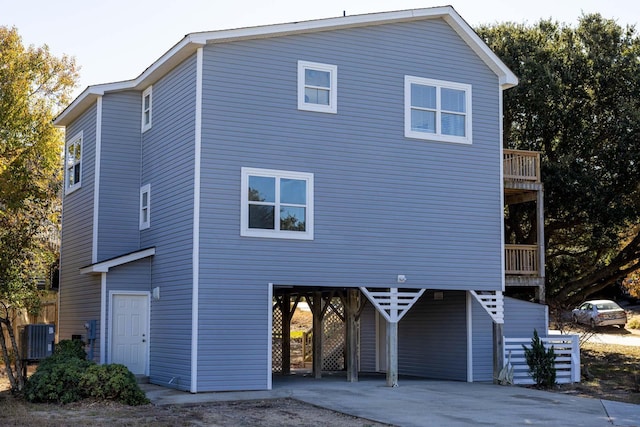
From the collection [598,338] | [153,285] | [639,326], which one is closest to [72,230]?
[153,285]

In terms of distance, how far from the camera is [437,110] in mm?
19922

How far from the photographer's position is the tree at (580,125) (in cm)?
2811

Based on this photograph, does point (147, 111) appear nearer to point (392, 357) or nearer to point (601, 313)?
point (392, 357)

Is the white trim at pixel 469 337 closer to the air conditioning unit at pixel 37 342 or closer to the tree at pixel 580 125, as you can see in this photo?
the tree at pixel 580 125

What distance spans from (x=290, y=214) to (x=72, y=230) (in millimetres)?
7402

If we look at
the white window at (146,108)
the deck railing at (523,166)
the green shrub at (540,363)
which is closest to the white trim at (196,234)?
the white window at (146,108)

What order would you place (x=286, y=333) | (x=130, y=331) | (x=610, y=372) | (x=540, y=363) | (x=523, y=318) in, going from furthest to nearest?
(x=610, y=372), (x=286, y=333), (x=523, y=318), (x=540, y=363), (x=130, y=331)

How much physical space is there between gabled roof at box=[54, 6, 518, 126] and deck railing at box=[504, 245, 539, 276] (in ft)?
15.7

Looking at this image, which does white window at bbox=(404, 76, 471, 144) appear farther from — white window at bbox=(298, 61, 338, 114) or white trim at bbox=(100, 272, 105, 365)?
white trim at bbox=(100, 272, 105, 365)

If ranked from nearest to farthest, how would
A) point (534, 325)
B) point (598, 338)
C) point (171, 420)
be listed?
point (171, 420)
point (534, 325)
point (598, 338)

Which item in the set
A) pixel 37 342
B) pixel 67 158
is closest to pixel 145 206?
pixel 37 342

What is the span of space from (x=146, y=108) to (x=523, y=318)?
11.0 meters

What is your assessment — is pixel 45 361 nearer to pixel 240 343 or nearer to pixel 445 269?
pixel 240 343

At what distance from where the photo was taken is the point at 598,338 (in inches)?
1341
